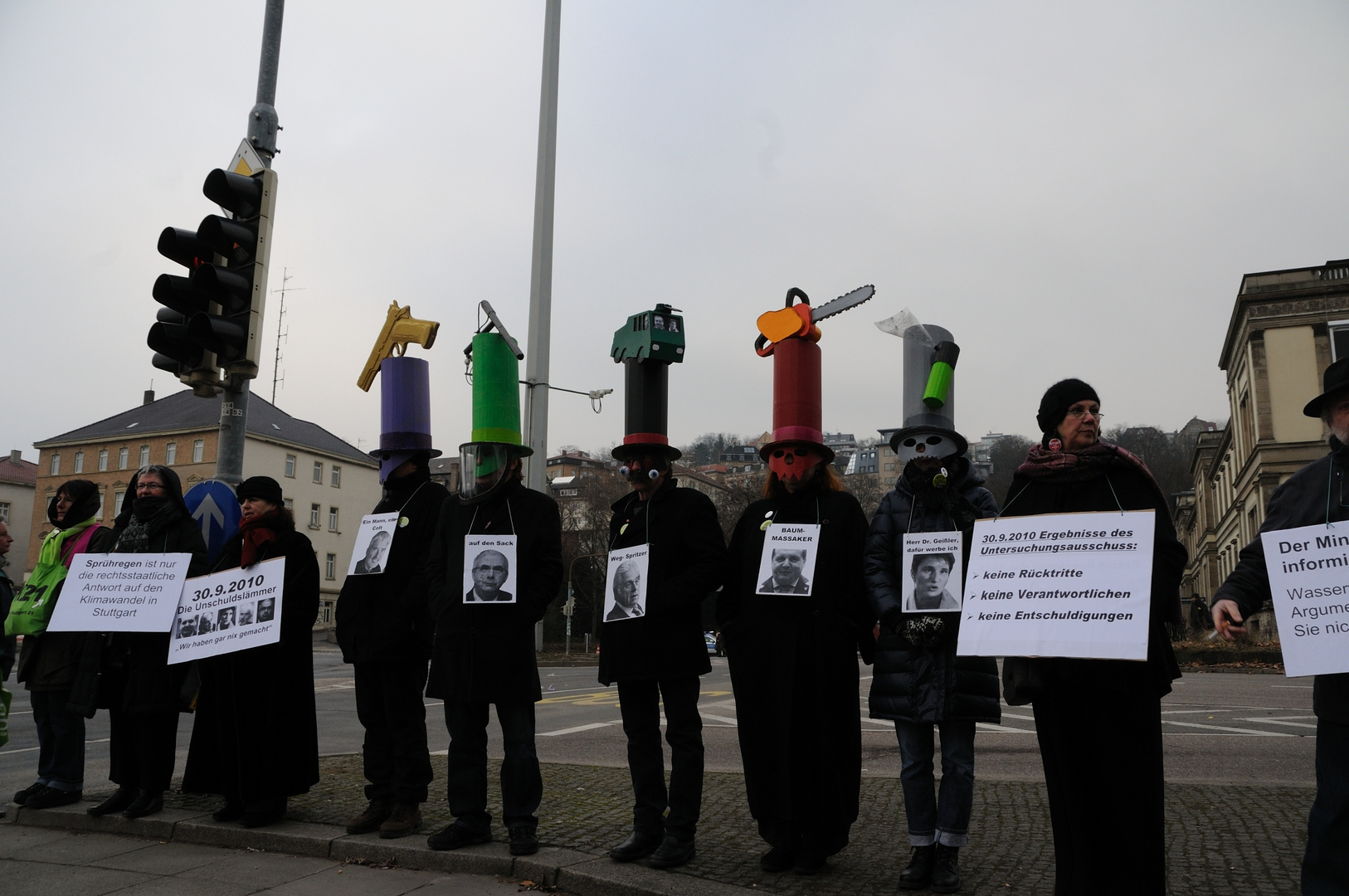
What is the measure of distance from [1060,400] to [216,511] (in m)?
5.95

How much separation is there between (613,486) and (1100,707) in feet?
205

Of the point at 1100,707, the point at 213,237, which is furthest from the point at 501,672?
the point at 213,237

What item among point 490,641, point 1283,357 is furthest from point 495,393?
point 1283,357

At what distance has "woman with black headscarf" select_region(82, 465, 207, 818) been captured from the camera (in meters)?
6.79

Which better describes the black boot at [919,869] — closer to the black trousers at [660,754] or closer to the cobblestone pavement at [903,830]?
the cobblestone pavement at [903,830]

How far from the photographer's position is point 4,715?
25.0ft

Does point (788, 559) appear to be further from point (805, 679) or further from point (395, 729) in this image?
point (395, 729)

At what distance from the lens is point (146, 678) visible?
679 cm

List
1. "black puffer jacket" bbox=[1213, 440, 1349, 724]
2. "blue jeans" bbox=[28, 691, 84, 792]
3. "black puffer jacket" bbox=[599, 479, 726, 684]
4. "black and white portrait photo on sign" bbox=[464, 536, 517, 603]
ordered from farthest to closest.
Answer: "blue jeans" bbox=[28, 691, 84, 792], "black and white portrait photo on sign" bbox=[464, 536, 517, 603], "black puffer jacket" bbox=[599, 479, 726, 684], "black puffer jacket" bbox=[1213, 440, 1349, 724]

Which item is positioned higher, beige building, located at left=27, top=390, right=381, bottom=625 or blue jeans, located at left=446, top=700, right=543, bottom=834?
beige building, located at left=27, top=390, right=381, bottom=625

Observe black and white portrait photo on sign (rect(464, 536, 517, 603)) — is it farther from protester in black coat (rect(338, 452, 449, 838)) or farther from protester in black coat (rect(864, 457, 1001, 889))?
protester in black coat (rect(864, 457, 1001, 889))

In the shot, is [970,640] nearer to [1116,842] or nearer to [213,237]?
[1116,842]

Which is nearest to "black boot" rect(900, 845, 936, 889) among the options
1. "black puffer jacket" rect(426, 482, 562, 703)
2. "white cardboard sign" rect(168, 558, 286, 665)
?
"black puffer jacket" rect(426, 482, 562, 703)

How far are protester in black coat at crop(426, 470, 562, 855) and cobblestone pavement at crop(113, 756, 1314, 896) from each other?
0.43 meters
